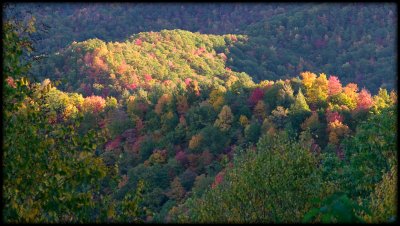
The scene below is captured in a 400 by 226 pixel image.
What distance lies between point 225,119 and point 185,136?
8195 mm

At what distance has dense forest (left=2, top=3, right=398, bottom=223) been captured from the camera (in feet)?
41.8

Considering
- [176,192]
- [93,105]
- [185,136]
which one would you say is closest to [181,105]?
[185,136]

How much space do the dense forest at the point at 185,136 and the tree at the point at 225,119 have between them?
0.19 m

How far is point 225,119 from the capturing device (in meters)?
81.8

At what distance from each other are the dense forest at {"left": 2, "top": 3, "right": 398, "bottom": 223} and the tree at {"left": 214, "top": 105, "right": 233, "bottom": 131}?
0.62ft

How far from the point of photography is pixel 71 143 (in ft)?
45.0

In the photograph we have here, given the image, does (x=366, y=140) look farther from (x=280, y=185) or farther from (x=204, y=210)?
(x=204, y=210)

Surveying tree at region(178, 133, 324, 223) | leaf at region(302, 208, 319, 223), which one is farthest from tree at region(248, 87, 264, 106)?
leaf at region(302, 208, 319, 223)

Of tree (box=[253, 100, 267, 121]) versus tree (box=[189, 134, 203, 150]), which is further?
tree (box=[189, 134, 203, 150])

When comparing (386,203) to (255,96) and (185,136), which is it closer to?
(255,96)

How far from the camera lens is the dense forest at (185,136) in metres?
12.8

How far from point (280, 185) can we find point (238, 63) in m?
167

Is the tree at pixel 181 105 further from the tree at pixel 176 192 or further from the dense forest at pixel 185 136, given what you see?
the tree at pixel 176 192

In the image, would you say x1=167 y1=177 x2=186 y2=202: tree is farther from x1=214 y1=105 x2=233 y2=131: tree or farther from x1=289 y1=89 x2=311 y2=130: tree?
x1=289 y1=89 x2=311 y2=130: tree
